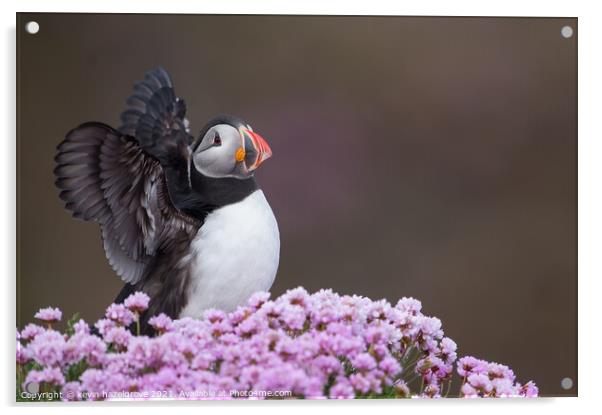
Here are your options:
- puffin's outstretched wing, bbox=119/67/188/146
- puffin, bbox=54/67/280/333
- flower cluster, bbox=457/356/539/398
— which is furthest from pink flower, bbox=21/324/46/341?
flower cluster, bbox=457/356/539/398

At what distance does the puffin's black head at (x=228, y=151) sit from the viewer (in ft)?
9.03

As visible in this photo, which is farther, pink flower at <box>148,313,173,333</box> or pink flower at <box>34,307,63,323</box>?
pink flower at <box>34,307,63,323</box>

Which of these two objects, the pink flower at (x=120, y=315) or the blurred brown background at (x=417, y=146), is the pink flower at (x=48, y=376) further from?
the blurred brown background at (x=417, y=146)

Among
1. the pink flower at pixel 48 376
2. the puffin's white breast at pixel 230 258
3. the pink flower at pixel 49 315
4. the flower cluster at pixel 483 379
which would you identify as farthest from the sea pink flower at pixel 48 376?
the flower cluster at pixel 483 379

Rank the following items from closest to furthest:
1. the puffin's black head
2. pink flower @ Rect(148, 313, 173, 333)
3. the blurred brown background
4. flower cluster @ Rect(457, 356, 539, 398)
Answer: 1. pink flower @ Rect(148, 313, 173, 333)
2. flower cluster @ Rect(457, 356, 539, 398)
3. the puffin's black head
4. the blurred brown background

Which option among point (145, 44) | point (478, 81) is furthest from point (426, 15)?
point (145, 44)

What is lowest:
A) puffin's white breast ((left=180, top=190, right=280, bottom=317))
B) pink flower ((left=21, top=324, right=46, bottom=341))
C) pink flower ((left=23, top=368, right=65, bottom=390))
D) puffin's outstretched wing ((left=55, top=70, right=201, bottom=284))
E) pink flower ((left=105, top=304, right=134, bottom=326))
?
pink flower ((left=23, top=368, right=65, bottom=390))

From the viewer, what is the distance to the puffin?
2.68 metres

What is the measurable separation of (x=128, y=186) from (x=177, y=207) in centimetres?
19

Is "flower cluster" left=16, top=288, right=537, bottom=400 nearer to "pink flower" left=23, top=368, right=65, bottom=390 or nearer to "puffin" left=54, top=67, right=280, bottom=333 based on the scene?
"pink flower" left=23, top=368, right=65, bottom=390

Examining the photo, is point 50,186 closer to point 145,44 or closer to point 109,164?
point 109,164

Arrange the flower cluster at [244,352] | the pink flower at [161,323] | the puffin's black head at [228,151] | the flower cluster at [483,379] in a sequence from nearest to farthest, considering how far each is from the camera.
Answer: the flower cluster at [244,352] → the pink flower at [161,323] → the flower cluster at [483,379] → the puffin's black head at [228,151]

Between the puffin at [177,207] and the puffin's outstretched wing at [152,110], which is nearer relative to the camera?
the puffin at [177,207]

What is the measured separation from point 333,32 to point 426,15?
0.36m
